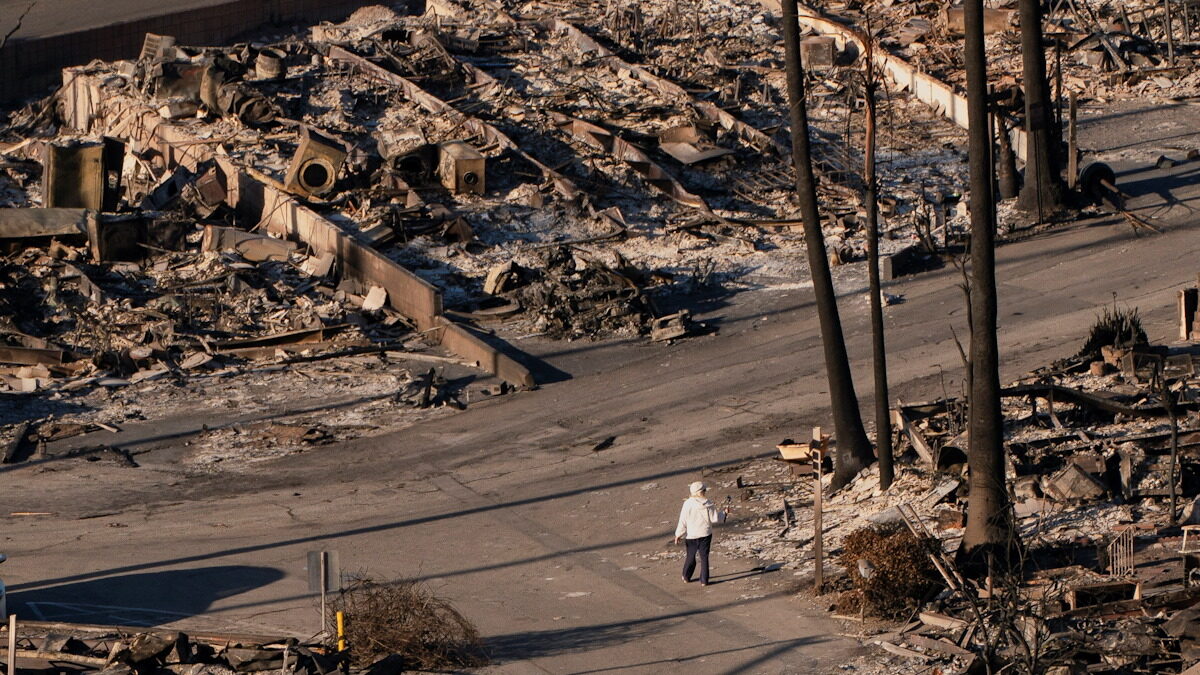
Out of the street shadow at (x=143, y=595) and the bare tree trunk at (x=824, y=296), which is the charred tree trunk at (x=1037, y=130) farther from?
the street shadow at (x=143, y=595)

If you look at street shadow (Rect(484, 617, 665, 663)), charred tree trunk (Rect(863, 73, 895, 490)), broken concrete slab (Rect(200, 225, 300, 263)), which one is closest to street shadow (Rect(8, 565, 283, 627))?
street shadow (Rect(484, 617, 665, 663))

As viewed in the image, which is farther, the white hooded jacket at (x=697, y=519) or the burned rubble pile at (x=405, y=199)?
the burned rubble pile at (x=405, y=199)

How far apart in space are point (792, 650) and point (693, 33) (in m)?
27.6

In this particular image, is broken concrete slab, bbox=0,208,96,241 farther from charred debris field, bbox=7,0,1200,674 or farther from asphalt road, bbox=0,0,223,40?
asphalt road, bbox=0,0,223,40

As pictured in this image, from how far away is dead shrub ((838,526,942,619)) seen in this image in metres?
17.4

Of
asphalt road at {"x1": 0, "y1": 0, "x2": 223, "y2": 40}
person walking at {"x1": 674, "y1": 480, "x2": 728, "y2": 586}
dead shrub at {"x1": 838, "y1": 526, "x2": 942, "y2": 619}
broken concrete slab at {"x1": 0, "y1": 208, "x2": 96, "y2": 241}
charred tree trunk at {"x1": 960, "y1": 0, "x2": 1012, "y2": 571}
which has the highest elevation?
asphalt road at {"x1": 0, "y1": 0, "x2": 223, "y2": 40}

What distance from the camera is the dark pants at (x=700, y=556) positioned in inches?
742

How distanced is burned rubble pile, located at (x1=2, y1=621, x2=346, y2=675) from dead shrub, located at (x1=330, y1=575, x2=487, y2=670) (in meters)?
0.45

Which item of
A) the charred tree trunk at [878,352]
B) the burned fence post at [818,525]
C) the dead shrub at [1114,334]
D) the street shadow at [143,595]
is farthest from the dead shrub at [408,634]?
the dead shrub at [1114,334]

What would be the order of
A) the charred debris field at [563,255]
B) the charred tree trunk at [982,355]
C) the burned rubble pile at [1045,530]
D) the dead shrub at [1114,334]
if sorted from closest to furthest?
the burned rubble pile at [1045,530] < the charred debris field at [563,255] < the charred tree trunk at [982,355] < the dead shrub at [1114,334]

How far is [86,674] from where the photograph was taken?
16.9m

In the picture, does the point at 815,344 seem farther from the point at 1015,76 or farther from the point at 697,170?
the point at 1015,76

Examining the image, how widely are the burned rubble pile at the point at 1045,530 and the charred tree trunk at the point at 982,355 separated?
0.38 m

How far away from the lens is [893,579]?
1734cm
